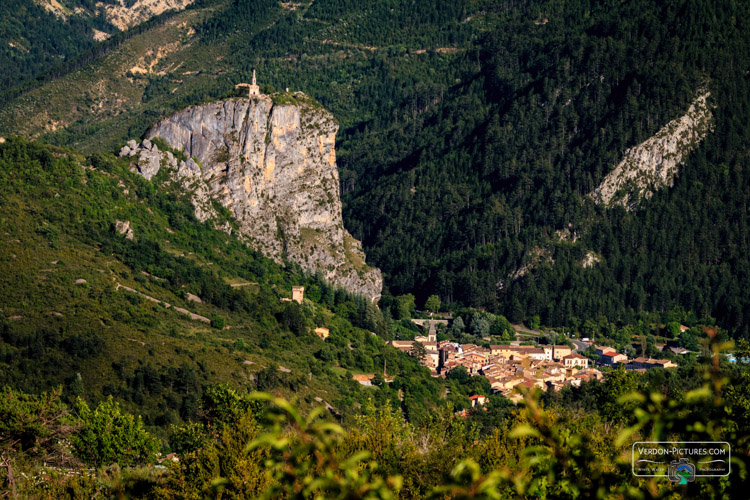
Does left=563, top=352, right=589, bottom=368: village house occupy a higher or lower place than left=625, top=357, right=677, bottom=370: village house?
lower

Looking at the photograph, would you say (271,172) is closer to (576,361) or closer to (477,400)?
(576,361)

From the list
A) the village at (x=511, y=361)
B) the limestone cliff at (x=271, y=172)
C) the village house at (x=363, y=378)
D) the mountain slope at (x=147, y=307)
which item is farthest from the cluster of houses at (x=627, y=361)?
Answer: the limestone cliff at (x=271, y=172)

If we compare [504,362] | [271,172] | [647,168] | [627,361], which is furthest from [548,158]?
[504,362]

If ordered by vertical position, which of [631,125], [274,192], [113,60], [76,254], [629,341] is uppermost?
[113,60]

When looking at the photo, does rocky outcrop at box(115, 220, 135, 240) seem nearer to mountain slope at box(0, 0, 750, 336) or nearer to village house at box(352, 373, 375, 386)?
village house at box(352, 373, 375, 386)

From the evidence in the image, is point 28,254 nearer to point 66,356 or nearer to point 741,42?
point 66,356

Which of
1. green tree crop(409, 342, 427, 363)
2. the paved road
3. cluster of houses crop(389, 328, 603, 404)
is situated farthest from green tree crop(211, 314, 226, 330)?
the paved road

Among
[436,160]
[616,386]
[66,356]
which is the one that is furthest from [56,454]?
[436,160]

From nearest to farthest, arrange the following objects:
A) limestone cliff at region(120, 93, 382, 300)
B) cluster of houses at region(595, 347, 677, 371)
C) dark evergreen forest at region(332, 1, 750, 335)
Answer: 1. cluster of houses at region(595, 347, 677, 371)
2. limestone cliff at region(120, 93, 382, 300)
3. dark evergreen forest at region(332, 1, 750, 335)
